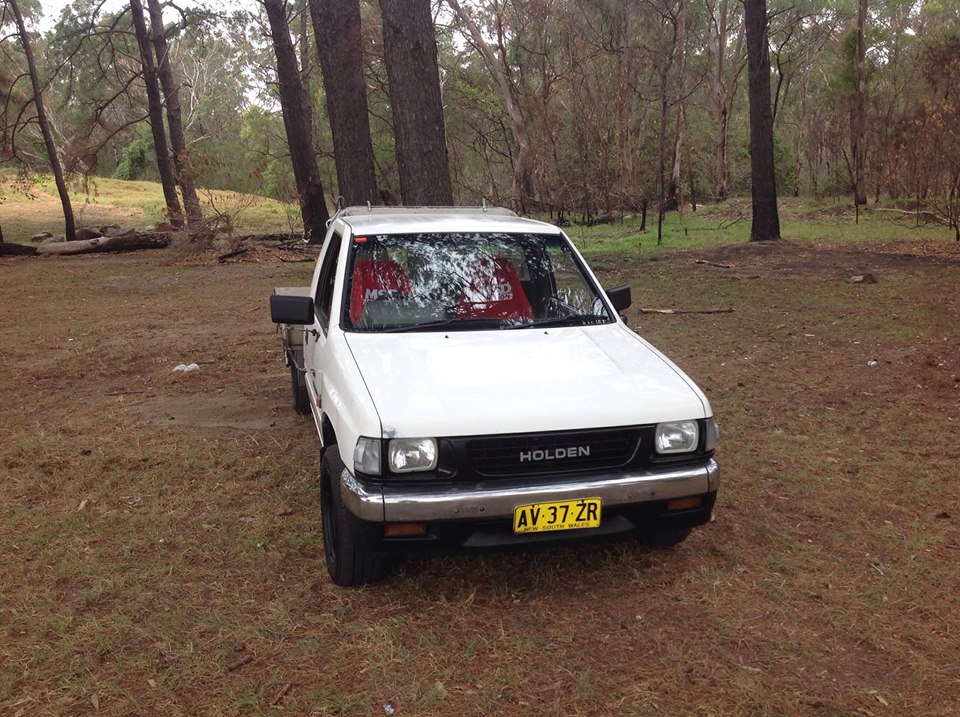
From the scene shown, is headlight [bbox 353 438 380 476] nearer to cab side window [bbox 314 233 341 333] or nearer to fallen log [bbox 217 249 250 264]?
cab side window [bbox 314 233 341 333]

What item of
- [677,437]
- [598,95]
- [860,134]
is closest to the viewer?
[677,437]

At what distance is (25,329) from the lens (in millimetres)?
10641

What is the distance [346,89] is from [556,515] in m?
11.2

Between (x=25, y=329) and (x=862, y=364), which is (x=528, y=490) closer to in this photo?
(x=862, y=364)

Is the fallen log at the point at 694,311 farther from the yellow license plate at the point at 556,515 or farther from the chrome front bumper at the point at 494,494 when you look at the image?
the yellow license plate at the point at 556,515

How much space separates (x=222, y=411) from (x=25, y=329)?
18.6ft

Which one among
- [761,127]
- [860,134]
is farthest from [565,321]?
[860,134]

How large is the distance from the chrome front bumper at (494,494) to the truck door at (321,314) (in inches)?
50.9

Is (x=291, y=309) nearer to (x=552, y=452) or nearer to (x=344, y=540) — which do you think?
(x=344, y=540)

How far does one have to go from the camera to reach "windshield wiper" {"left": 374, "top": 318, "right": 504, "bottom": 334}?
4172 millimetres

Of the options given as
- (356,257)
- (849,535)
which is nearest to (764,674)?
(849,535)

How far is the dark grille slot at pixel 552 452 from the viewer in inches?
129

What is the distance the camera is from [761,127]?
1670cm

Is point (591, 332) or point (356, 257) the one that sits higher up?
point (356, 257)
